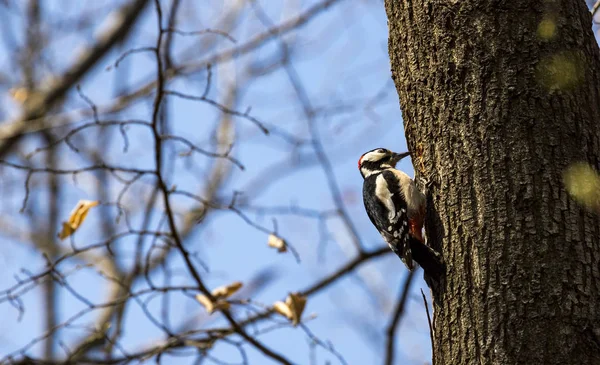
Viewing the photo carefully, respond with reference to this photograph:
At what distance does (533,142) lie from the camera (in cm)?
256

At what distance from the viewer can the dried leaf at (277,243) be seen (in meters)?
3.99

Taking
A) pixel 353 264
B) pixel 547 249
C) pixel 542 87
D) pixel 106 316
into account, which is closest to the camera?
pixel 547 249

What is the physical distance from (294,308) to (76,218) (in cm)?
132

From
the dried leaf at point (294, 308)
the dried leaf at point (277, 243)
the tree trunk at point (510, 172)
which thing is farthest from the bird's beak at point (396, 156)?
the tree trunk at point (510, 172)

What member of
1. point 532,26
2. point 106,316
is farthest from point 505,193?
point 106,316

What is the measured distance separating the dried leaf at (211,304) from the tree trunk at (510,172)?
145cm

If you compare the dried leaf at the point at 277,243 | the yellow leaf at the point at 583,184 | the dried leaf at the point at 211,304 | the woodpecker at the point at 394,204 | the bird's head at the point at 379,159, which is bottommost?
the yellow leaf at the point at 583,184

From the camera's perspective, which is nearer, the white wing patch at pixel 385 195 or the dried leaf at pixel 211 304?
the dried leaf at pixel 211 304

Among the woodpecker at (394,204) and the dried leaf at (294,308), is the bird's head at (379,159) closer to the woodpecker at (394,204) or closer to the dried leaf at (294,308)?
the woodpecker at (394,204)

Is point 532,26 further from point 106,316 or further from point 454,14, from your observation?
point 106,316

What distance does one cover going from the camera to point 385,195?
171 inches

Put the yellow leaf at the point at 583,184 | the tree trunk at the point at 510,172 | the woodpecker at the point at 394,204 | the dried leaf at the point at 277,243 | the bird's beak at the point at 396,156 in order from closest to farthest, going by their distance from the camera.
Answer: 1. the tree trunk at the point at 510,172
2. the yellow leaf at the point at 583,184
3. the woodpecker at the point at 394,204
4. the dried leaf at the point at 277,243
5. the bird's beak at the point at 396,156

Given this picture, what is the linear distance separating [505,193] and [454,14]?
0.76m

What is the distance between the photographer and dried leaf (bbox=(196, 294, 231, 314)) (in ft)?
12.9
